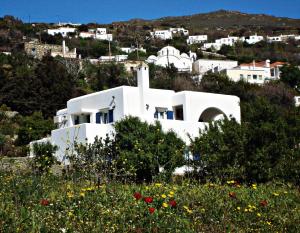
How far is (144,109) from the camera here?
100ft

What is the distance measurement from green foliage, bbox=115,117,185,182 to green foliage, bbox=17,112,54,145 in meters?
15.2

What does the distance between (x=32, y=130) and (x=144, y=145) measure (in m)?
18.4

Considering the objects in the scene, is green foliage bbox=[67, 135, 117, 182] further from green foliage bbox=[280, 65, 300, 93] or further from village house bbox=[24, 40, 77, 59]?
village house bbox=[24, 40, 77, 59]

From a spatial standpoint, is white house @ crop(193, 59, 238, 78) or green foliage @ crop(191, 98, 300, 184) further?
white house @ crop(193, 59, 238, 78)

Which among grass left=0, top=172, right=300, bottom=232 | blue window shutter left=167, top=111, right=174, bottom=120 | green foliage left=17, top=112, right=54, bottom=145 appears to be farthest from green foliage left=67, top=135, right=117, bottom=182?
green foliage left=17, top=112, right=54, bottom=145

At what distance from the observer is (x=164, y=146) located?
22.4 meters

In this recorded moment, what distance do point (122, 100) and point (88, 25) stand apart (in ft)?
361

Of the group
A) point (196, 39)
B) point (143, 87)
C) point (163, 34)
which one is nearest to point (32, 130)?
point (143, 87)

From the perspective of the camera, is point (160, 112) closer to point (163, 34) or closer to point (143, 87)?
point (143, 87)

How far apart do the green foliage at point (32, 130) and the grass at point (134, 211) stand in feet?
95.4

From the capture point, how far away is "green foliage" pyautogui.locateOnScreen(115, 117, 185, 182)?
808 inches

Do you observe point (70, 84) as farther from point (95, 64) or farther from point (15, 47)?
point (15, 47)

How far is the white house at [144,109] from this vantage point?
28.6 metres

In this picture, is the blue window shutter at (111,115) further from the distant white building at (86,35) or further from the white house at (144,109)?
the distant white building at (86,35)
